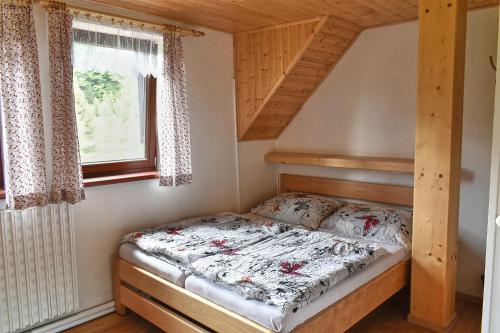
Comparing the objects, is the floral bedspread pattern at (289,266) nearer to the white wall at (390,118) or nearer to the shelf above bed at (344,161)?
the shelf above bed at (344,161)

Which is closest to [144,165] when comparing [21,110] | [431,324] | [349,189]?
[21,110]

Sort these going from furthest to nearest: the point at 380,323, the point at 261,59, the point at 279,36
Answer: the point at 261,59 < the point at 279,36 < the point at 380,323

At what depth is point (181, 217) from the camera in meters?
3.21

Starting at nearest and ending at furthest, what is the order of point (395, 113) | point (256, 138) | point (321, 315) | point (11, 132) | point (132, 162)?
point (321, 315) < point (11, 132) < point (132, 162) < point (395, 113) < point (256, 138)

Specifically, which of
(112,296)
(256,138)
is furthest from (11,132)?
(256,138)

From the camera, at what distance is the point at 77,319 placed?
8.56 ft

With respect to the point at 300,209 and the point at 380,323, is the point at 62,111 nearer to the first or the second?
the point at 300,209

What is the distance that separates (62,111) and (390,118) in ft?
8.01

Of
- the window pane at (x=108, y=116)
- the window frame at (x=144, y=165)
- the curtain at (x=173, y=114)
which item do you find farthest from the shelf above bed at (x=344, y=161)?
the window pane at (x=108, y=116)

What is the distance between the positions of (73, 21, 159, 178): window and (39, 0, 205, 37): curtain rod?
7 cm

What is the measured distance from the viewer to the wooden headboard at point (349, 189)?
10.3 ft

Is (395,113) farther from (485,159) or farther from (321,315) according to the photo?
(321,315)

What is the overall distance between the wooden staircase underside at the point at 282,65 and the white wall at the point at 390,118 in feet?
0.49

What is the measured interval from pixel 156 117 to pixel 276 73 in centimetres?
105
